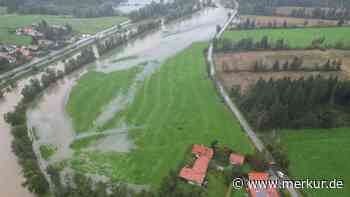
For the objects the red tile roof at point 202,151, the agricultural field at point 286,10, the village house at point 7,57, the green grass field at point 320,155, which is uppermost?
the agricultural field at point 286,10

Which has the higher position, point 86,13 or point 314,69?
point 86,13

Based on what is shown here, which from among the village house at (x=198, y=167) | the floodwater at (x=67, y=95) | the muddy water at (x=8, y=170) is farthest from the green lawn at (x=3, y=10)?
the village house at (x=198, y=167)

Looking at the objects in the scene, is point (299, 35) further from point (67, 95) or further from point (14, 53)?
point (14, 53)

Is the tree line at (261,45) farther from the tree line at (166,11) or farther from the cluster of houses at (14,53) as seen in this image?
the cluster of houses at (14,53)

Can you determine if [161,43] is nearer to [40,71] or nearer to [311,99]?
[40,71]

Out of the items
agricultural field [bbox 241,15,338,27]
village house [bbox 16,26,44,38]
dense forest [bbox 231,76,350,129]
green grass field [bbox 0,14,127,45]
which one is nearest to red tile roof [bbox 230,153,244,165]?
dense forest [bbox 231,76,350,129]

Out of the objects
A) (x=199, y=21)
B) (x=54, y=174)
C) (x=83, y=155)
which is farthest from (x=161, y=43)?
(x=54, y=174)
